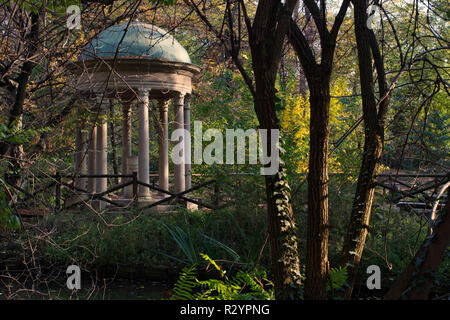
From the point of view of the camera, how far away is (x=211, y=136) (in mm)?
15922

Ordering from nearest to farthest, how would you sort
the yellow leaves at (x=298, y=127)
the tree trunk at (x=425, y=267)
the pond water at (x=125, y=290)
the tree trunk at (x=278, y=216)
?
the tree trunk at (x=425, y=267) < the tree trunk at (x=278, y=216) < the pond water at (x=125, y=290) < the yellow leaves at (x=298, y=127)

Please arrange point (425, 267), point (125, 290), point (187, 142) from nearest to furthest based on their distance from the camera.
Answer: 1. point (425, 267)
2. point (125, 290)
3. point (187, 142)

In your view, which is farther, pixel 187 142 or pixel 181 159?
pixel 187 142

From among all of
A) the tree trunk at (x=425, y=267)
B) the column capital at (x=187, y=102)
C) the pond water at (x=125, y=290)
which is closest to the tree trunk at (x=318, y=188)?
the tree trunk at (x=425, y=267)

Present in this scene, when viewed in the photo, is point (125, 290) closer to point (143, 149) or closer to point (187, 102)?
point (143, 149)

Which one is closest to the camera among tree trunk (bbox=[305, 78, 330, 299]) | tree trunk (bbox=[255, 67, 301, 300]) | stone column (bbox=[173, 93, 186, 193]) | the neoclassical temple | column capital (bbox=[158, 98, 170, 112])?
tree trunk (bbox=[255, 67, 301, 300])

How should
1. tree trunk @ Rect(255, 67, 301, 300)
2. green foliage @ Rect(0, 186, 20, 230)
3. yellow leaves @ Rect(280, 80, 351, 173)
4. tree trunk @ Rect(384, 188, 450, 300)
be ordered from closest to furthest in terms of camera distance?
tree trunk @ Rect(384, 188, 450, 300), tree trunk @ Rect(255, 67, 301, 300), green foliage @ Rect(0, 186, 20, 230), yellow leaves @ Rect(280, 80, 351, 173)

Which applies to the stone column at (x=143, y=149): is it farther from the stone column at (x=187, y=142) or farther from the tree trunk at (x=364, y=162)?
the tree trunk at (x=364, y=162)

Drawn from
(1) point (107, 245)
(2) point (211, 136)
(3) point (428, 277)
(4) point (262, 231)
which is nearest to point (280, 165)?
(3) point (428, 277)

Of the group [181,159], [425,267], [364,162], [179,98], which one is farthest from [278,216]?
[179,98]

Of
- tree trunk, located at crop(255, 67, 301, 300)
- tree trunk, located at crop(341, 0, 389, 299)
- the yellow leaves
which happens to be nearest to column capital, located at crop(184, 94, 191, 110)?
the yellow leaves

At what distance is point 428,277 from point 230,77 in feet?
53.8

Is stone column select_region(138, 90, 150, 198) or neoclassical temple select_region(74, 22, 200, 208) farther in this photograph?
stone column select_region(138, 90, 150, 198)

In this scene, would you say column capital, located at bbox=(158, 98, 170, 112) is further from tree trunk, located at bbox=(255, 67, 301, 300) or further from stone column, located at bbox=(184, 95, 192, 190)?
tree trunk, located at bbox=(255, 67, 301, 300)
